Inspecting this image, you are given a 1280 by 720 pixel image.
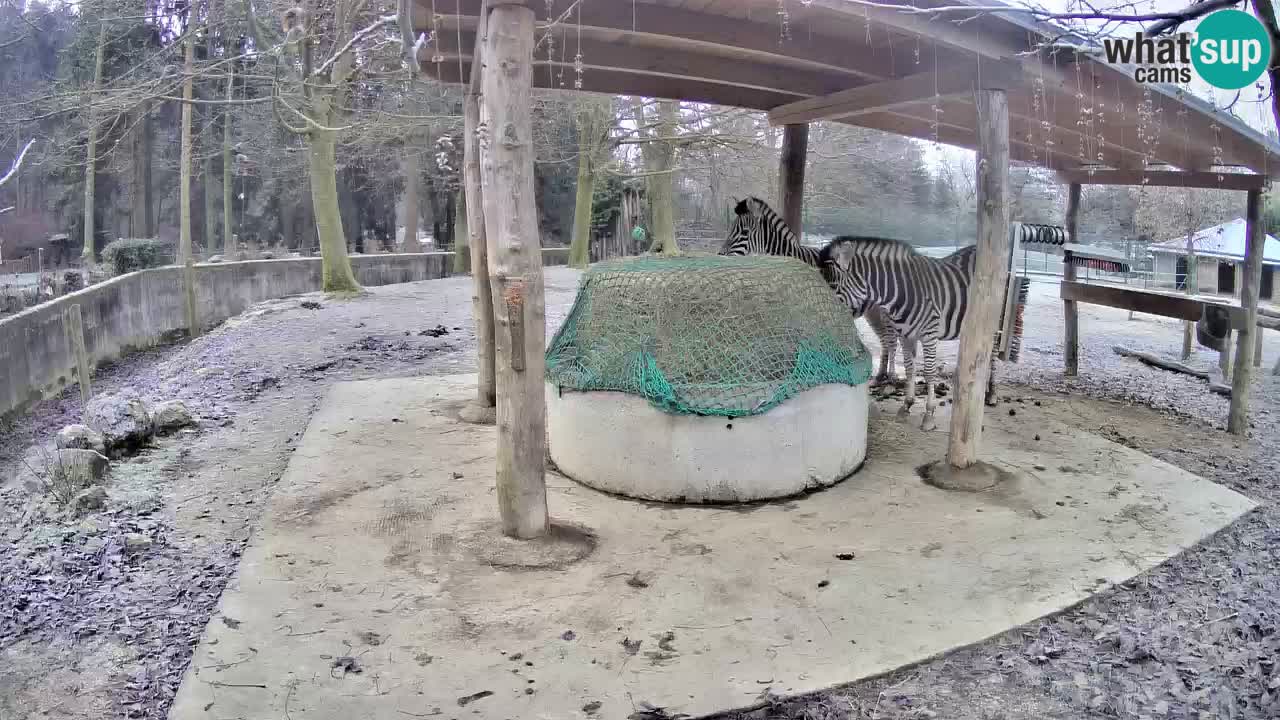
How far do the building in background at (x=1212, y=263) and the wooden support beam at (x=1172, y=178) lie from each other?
5992 mm

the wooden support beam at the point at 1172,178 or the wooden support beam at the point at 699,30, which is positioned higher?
the wooden support beam at the point at 699,30

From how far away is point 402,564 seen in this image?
4.29 m

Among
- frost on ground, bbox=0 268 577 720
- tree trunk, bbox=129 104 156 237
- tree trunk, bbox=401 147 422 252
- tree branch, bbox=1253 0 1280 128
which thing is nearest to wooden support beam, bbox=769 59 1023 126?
tree branch, bbox=1253 0 1280 128

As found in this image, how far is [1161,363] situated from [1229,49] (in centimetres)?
847

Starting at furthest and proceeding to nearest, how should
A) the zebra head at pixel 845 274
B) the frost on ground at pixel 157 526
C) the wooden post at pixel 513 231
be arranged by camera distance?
the zebra head at pixel 845 274 → the wooden post at pixel 513 231 → the frost on ground at pixel 157 526

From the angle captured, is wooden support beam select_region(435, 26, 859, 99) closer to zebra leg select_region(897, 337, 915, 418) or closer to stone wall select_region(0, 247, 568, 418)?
zebra leg select_region(897, 337, 915, 418)

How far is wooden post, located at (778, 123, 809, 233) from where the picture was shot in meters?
8.06

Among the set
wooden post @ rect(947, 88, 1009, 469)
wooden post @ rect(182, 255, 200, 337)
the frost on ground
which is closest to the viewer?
the frost on ground

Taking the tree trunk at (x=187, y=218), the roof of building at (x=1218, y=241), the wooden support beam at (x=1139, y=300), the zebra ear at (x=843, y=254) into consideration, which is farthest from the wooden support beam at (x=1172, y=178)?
the tree trunk at (x=187, y=218)

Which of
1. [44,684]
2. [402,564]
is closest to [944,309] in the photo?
[402,564]

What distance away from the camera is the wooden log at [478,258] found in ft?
21.2

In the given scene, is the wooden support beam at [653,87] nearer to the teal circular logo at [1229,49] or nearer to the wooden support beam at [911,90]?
the wooden support beam at [911,90]

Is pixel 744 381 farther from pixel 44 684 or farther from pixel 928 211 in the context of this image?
pixel 928 211

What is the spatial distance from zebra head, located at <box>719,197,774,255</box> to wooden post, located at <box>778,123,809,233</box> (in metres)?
0.57
